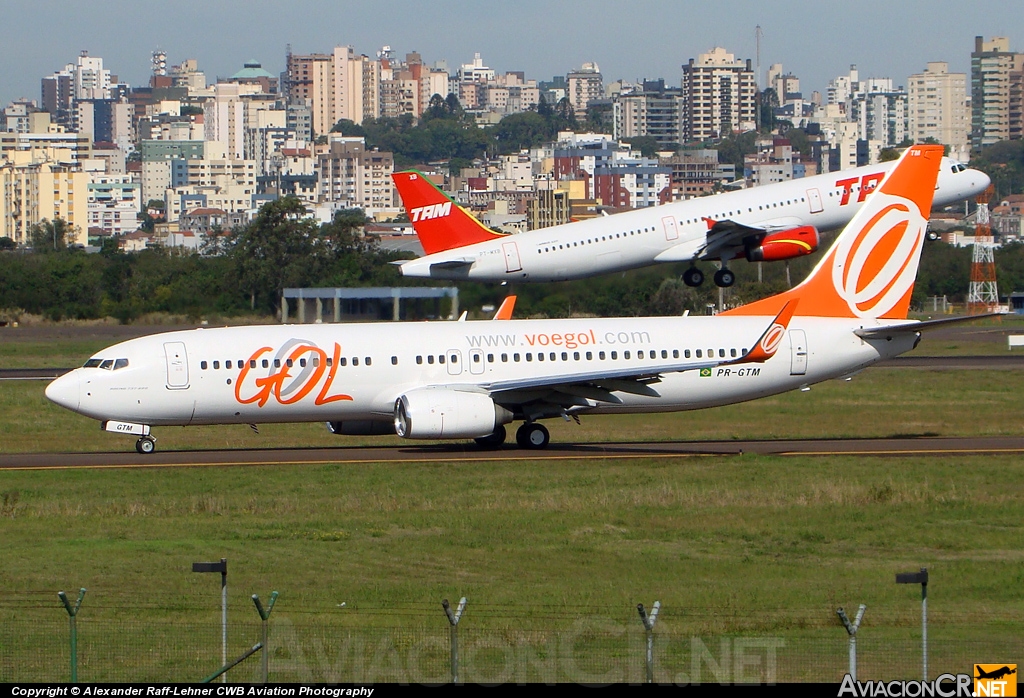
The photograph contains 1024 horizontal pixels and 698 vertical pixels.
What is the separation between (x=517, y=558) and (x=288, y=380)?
597 inches

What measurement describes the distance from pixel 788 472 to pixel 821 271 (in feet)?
30.8

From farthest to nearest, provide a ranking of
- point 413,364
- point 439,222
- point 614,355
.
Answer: point 439,222
point 614,355
point 413,364

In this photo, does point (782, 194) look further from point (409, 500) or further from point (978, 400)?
point (409, 500)

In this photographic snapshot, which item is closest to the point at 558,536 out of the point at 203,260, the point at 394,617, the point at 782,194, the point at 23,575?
the point at 394,617

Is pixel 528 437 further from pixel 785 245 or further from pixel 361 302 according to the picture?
pixel 361 302

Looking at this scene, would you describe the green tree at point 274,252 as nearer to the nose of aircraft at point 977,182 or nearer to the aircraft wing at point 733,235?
the aircraft wing at point 733,235

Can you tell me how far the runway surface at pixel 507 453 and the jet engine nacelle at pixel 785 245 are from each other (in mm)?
15911

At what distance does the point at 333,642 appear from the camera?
1856 centimetres

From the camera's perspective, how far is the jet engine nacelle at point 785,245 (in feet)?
188

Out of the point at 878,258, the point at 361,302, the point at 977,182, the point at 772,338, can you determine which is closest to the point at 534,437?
the point at 772,338

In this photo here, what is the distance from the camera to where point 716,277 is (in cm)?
5988

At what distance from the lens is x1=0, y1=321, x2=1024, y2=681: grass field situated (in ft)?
61.7

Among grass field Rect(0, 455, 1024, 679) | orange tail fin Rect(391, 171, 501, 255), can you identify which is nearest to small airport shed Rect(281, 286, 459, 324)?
orange tail fin Rect(391, 171, 501, 255)

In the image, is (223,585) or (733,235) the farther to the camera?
(733,235)
